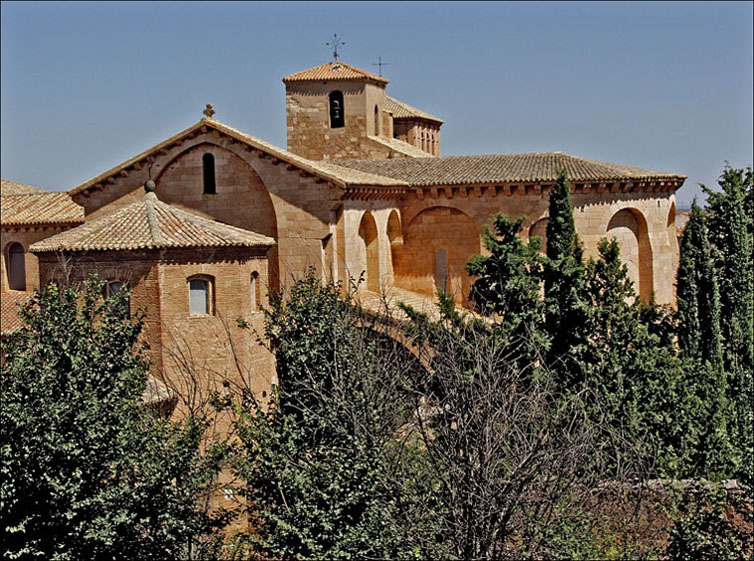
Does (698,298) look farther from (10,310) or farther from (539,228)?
(10,310)

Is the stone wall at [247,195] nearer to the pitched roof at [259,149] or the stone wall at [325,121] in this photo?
the pitched roof at [259,149]

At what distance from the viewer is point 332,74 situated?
34.3 m

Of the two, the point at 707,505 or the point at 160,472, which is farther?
the point at 707,505

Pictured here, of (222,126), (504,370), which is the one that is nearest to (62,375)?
(504,370)

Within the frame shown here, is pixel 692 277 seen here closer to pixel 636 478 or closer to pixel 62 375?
pixel 636 478

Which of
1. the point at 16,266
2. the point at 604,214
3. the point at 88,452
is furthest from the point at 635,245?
the point at 16,266

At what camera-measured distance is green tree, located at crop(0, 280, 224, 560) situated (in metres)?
13.2

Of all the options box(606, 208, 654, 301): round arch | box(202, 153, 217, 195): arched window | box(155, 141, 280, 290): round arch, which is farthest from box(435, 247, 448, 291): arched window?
box(202, 153, 217, 195): arched window

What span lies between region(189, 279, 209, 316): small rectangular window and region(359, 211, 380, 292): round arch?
258 inches

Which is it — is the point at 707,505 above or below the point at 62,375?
below

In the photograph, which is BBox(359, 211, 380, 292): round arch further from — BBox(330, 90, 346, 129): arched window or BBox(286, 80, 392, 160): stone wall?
BBox(330, 90, 346, 129): arched window

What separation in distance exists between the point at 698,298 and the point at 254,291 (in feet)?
33.9

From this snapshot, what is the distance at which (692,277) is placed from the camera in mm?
22953

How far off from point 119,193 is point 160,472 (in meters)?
11.7
